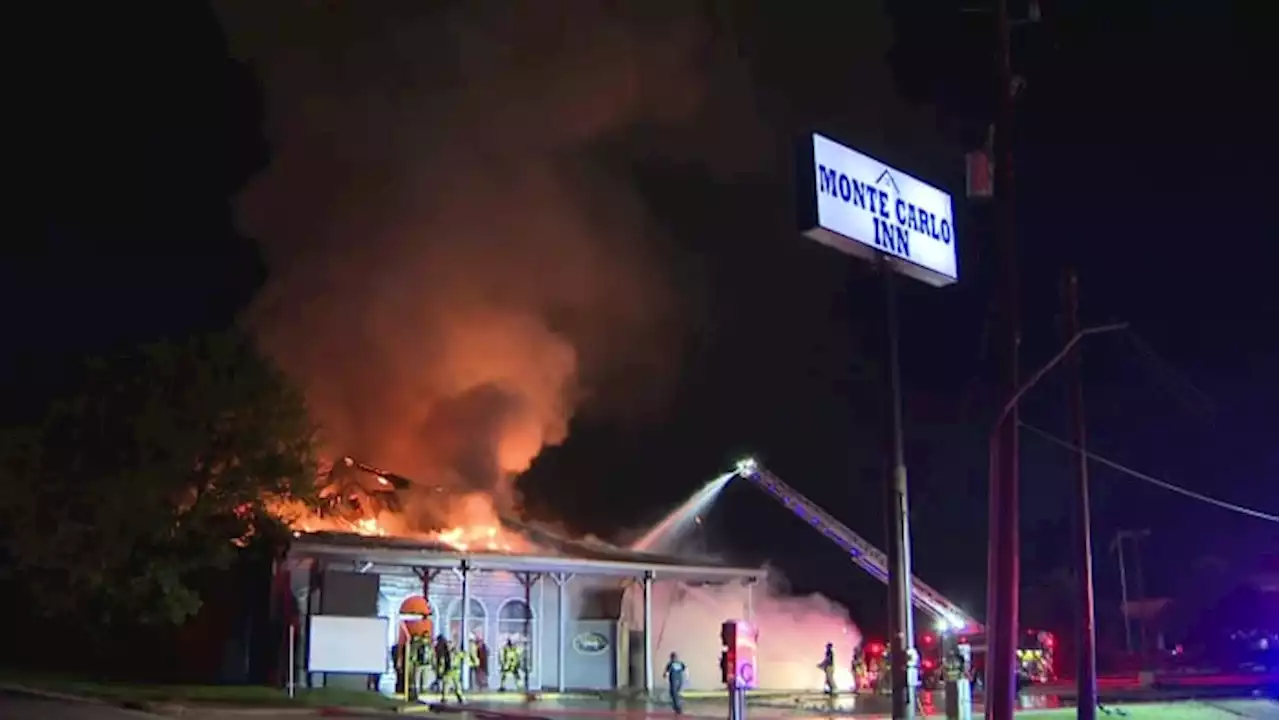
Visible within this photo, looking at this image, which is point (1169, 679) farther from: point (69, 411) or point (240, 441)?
point (69, 411)

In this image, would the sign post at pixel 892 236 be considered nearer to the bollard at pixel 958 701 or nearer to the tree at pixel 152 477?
the bollard at pixel 958 701

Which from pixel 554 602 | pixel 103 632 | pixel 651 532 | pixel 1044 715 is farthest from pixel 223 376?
pixel 651 532

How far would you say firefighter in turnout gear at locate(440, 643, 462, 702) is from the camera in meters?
25.6

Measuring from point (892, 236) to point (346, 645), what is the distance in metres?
13.1

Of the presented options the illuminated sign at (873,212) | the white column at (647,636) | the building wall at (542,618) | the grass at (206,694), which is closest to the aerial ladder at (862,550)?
the white column at (647,636)

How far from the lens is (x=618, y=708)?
2448cm

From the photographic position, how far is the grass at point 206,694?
72.0ft

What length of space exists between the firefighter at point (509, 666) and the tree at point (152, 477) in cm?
547

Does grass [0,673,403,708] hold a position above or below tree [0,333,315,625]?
below

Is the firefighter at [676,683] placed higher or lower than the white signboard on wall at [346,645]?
lower

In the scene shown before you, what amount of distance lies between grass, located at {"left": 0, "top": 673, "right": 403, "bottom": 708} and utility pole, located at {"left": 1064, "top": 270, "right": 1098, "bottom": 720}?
11289 mm

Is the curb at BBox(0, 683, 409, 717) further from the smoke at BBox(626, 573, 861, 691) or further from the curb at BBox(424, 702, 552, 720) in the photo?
the smoke at BBox(626, 573, 861, 691)

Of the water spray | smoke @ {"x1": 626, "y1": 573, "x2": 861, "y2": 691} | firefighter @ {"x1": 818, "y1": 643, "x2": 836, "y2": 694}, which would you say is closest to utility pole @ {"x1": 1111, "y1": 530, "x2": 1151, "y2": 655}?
the water spray

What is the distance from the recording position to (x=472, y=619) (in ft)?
99.1
